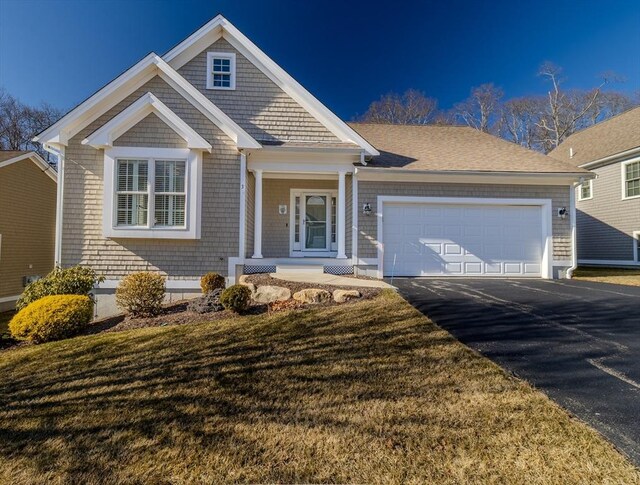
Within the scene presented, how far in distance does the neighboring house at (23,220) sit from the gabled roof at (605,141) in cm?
2347

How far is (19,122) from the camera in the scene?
82.6ft

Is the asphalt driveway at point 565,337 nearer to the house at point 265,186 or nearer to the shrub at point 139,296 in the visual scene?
the house at point 265,186

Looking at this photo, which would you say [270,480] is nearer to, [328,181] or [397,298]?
[397,298]

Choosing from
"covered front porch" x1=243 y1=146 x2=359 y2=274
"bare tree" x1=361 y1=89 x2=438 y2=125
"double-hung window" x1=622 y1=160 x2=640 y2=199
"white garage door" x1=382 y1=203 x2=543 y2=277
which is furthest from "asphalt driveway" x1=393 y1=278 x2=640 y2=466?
"bare tree" x1=361 y1=89 x2=438 y2=125

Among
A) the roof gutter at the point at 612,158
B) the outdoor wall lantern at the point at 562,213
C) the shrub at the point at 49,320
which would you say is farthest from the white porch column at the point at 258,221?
the roof gutter at the point at 612,158

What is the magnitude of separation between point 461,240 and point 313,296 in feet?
18.7

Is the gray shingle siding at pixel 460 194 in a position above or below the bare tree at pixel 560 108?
below

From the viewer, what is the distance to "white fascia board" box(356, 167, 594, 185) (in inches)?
386

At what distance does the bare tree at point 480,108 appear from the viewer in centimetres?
2975

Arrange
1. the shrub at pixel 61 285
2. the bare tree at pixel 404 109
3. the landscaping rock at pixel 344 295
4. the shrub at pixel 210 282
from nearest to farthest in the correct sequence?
the landscaping rock at pixel 344 295 < the shrub at pixel 61 285 < the shrub at pixel 210 282 < the bare tree at pixel 404 109

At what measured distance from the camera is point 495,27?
56.2 ft

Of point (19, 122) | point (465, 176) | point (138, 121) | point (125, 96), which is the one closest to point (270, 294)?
point (138, 121)

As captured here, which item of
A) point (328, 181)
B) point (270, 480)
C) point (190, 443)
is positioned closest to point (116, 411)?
point (190, 443)

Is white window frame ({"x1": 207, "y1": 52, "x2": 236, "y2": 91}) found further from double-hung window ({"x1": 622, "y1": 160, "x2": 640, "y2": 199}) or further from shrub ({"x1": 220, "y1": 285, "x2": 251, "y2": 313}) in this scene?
double-hung window ({"x1": 622, "y1": 160, "x2": 640, "y2": 199})
